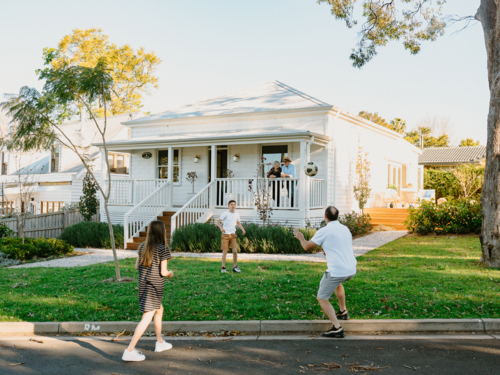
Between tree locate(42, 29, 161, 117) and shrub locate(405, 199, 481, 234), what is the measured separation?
2343 centimetres

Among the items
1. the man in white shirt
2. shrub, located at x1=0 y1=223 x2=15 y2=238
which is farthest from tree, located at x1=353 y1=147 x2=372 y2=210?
the man in white shirt

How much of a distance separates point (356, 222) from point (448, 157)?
2588 cm

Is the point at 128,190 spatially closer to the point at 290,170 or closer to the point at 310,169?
the point at 290,170

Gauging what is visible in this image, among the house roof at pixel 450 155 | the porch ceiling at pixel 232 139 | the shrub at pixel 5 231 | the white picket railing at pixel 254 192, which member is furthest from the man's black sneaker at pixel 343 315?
the house roof at pixel 450 155

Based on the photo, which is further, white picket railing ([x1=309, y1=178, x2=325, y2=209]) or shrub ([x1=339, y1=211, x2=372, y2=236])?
shrub ([x1=339, y1=211, x2=372, y2=236])

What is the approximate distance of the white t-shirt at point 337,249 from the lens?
18.2ft

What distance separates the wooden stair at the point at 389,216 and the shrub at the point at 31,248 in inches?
457

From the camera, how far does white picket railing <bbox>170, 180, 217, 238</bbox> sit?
48.6 feet

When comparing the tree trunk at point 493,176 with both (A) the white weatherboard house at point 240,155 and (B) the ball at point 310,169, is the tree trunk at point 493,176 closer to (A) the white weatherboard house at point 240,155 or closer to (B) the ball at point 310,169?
(B) the ball at point 310,169

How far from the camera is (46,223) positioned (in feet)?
57.0

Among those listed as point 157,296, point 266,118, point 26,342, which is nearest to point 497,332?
point 157,296

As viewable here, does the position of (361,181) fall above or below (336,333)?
above

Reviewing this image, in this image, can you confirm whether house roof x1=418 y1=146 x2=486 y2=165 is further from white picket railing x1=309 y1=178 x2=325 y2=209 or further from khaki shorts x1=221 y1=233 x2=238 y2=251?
khaki shorts x1=221 y1=233 x2=238 y2=251

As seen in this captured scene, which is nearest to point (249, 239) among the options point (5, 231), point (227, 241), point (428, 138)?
point (227, 241)
